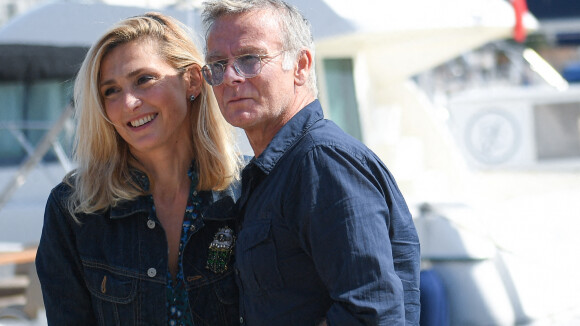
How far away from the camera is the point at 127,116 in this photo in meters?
2.26

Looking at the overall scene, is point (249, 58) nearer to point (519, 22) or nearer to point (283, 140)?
point (283, 140)

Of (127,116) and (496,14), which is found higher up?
(496,14)

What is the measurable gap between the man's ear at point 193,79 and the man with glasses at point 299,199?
37cm

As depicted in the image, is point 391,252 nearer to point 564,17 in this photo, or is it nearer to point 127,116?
point 127,116

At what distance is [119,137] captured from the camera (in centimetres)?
241

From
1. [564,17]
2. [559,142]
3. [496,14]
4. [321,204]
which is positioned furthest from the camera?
[564,17]

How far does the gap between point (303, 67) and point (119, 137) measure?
710mm

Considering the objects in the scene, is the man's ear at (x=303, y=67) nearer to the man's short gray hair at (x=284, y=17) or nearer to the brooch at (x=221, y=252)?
the man's short gray hair at (x=284, y=17)

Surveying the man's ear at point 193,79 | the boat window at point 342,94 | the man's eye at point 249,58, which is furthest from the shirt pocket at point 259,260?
the boat window at point 342,94

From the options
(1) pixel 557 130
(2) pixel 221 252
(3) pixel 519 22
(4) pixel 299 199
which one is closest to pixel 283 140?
(4) pixel 299 199

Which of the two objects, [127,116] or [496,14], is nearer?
[127,116]

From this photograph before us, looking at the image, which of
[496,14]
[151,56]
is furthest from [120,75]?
[496,14]

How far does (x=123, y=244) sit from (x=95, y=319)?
0.23m

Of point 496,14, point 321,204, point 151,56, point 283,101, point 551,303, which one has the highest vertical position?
point 496,14
